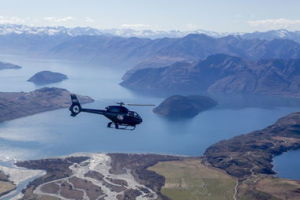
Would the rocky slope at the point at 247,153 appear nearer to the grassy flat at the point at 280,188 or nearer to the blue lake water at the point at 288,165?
the blue lake water at the point at 288,165

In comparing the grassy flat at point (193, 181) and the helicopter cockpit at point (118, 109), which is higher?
the helicopter cockpit at point (118, 109)

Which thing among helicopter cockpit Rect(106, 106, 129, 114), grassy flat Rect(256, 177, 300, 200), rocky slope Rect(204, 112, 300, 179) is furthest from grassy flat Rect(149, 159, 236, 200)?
helicopter cockpit Rect(106, 106, 129, 114)

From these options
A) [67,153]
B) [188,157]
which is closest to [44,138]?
[67,153]

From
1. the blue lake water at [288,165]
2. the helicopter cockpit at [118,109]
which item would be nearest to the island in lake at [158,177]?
the blue lake water at [288,165]

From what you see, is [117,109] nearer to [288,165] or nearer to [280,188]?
[280,188]

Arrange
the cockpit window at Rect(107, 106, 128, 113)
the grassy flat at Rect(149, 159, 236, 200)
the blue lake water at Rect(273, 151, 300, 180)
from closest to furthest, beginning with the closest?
the cockpit window at Rect(107, 106, 128, 113)
the grassy flat at Rect(149, 159, 236, 200)
the blue lake water at Rect(273, 151, 300, 180)

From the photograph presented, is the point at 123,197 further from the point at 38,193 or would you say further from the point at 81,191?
the point at 38,193

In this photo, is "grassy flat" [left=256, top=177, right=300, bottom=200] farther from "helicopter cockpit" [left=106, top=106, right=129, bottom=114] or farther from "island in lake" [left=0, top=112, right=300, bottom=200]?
"helicopter cockpit" [left=106, top=106, right=129, bottom=114]

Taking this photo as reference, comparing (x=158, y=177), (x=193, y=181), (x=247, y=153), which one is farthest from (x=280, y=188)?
(x=247, y=153)
